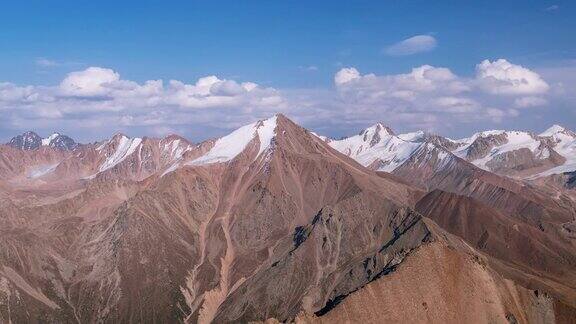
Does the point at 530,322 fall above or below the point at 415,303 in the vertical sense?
below

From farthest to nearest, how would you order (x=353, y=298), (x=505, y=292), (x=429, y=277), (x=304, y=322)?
(x=505, y=292), (x=429, y=277), (x=353, y=298), (x=304, y=322)

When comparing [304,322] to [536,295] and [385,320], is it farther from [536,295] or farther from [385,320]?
[536,295]

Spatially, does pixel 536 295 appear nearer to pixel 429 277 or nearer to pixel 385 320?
pixel 429 277

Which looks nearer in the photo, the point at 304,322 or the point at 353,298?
the point at 304,322

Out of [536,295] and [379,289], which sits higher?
[379,289]

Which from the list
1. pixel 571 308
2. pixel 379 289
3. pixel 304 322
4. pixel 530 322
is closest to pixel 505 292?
pixel 530 322

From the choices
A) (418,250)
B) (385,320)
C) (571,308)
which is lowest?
(571,308)

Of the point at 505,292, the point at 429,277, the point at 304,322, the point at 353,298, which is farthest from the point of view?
the point at 505,292

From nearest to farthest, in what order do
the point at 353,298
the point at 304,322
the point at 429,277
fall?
1. the point at 304,322
2. the point at 353,298
3. the point at 429,277

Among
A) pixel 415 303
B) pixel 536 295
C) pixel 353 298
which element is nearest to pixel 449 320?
pixel 415 303
